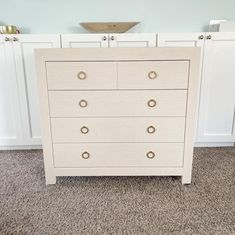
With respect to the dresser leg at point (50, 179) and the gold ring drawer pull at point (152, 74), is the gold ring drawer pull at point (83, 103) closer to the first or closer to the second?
the gold ring drawer pull at point (152, 74)

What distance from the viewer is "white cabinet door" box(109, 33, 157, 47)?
67.4 inches

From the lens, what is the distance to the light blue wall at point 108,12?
1919 millimetres

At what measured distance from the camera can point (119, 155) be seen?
141cm

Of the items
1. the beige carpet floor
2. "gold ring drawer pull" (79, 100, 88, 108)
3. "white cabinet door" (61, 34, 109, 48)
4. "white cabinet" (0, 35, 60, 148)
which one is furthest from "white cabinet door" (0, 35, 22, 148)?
"gold ring drawer pull" (79, 100, 88, 108)

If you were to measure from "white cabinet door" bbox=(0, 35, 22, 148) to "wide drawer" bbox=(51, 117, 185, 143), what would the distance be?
2.26ft

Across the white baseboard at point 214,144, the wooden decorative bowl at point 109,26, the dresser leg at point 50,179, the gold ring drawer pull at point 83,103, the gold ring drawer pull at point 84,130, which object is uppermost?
the wooden decorative bowl at point 109,26

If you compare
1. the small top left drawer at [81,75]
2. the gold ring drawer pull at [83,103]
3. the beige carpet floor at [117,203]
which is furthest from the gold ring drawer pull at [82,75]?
the beige carpet floor at [117,203]

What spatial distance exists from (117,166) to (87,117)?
1.22ft

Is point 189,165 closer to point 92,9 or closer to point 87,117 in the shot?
point 87,117

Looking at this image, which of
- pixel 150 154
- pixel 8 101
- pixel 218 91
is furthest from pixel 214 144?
pixel 8 101

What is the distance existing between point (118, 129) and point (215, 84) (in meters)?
0.99

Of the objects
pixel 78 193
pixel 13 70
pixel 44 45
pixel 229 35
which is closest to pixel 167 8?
pixel 229 35

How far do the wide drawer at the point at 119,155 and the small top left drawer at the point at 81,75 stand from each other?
0.37m

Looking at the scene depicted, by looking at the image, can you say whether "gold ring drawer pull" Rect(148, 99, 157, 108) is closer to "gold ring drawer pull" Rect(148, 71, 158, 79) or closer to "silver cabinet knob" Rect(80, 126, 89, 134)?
"gold ring drawer pull" Rect(148, 71, 158, 79)
